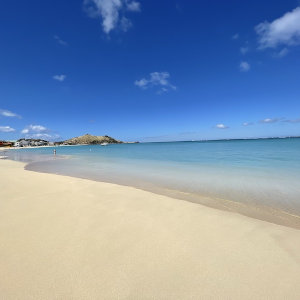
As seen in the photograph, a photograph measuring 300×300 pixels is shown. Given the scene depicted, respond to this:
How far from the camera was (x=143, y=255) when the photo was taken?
293 centimetres

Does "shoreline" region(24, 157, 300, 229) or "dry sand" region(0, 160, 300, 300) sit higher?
"dry sand" region(0, 160, 300, 300)

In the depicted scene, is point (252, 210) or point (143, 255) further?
point (252, 210)

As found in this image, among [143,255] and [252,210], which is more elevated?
[143,255]

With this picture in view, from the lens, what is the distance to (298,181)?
30.5 feet

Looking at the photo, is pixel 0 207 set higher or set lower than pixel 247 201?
higher

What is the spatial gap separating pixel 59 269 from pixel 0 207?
3.58 meters

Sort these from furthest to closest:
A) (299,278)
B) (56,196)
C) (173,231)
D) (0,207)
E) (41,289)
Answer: (56,196) → (0,207) → (173,231) → (299,278) → (41,289)

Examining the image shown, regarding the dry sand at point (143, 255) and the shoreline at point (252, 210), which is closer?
the dry sand at point (143, 255)

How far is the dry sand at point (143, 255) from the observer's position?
7.43ft

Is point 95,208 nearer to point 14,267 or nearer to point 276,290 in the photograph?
point 14,267

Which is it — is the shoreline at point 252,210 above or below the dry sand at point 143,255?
below

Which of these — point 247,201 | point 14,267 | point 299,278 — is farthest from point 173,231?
point 247,201

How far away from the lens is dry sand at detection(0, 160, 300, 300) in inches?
89.2

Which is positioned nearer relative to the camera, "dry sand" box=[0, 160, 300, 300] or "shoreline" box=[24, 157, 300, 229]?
"dry sand" box=[0, 160, 300, 300]
